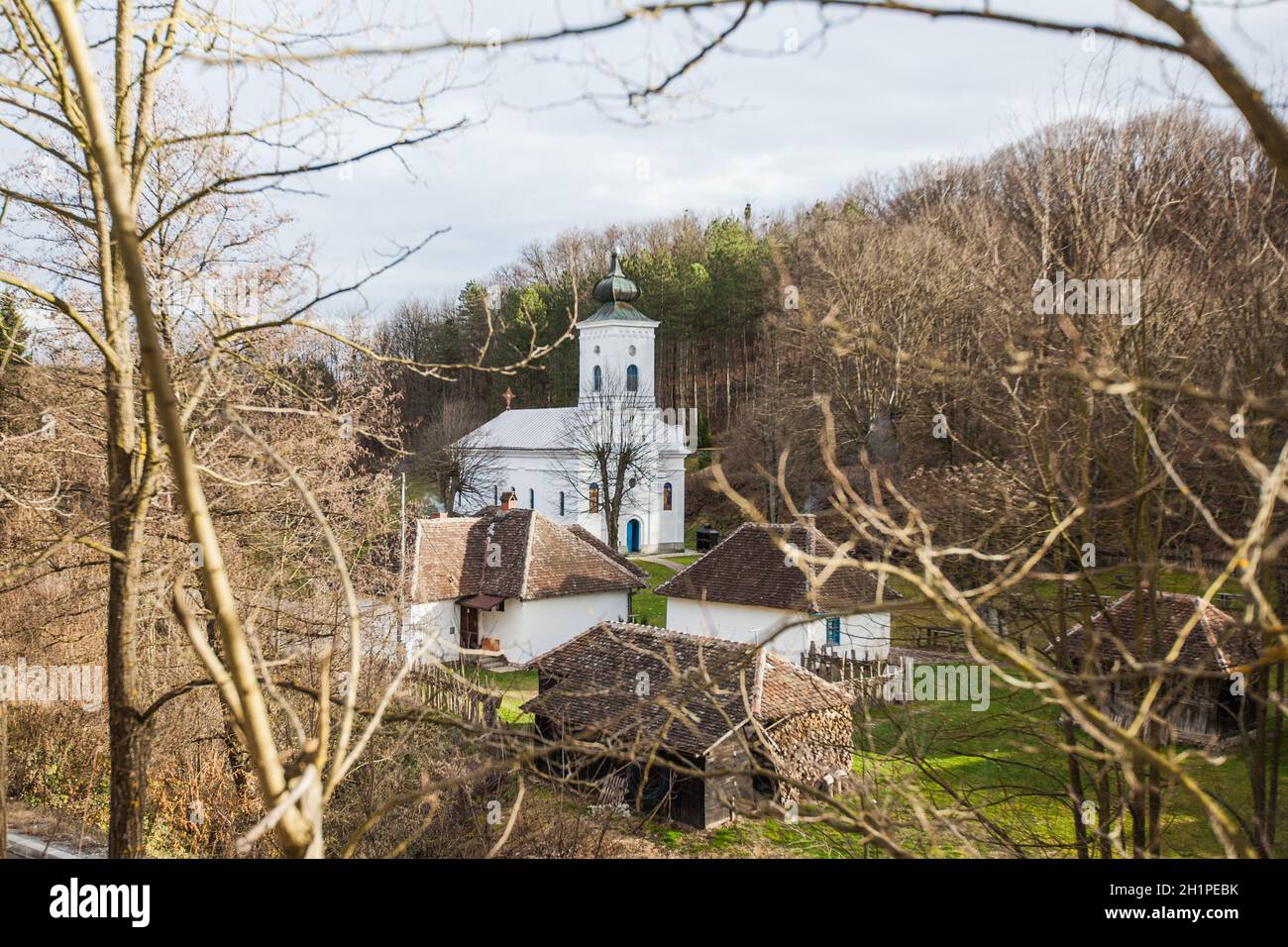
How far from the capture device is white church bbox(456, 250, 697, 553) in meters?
39.2

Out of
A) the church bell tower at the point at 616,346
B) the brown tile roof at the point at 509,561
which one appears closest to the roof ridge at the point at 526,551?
the brown tile roof at the point at 509,561

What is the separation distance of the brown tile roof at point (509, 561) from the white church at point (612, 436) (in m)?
12.4

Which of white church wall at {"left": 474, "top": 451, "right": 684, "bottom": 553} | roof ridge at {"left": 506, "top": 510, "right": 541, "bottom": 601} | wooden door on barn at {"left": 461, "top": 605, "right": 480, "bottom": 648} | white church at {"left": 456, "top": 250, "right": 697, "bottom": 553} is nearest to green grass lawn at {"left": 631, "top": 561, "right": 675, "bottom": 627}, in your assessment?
roof ridge at {"left": 506, "top": 510, "right": 541, "bottom": 601}

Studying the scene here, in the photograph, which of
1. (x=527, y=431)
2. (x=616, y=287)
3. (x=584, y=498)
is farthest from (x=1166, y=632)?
(x=527, y=431)

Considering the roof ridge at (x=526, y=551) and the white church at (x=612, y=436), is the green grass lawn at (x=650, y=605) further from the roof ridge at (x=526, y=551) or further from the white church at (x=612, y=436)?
the white church at (x=612, y=436)

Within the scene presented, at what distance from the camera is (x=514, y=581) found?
24.4 m

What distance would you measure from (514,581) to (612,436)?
48.7 feet

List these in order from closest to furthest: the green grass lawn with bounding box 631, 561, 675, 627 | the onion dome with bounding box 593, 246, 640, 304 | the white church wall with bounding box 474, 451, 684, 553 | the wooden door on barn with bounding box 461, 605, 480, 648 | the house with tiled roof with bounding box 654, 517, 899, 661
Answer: the house with tiled roof with bounding box 654, 517, 899, 661 < the wooden door on barn with bounding box 461, 605, 480, 648 < the green grass lawn with bounding box 631, 561, 675, 627 < the white church wall with bounding box 474, 451, 684, 553 < the onion dome with bounding box 593, 246, 640, 304

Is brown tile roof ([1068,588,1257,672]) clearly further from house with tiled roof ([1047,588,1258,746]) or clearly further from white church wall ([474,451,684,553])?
white church wall ([474,451,684,553])

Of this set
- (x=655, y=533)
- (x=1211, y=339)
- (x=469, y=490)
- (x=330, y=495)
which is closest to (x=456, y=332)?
(x=469, y=490)

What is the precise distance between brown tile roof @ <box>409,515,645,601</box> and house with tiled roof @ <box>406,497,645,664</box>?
0.03 metres

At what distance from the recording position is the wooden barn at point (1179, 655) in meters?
5.14
